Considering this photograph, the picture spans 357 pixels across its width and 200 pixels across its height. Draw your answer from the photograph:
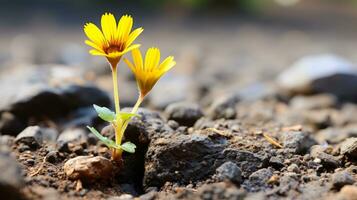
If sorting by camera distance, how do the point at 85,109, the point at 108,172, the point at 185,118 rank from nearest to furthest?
the point at 108,172, the point at 185,118, the point at 85,109

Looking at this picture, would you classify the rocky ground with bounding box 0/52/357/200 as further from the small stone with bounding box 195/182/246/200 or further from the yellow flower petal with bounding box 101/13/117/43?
the yellow flower petal with bounding box 101/13/117/43

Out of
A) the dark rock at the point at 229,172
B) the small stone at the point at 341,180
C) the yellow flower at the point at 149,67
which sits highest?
the yellow flower at the point at 149,67

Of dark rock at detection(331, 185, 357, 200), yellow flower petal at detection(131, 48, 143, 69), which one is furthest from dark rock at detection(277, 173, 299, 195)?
yellow flower petal at detection(131, 48, 143, 69)

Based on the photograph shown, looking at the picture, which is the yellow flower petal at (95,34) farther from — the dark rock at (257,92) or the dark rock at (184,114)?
the dark rock at (257,92)

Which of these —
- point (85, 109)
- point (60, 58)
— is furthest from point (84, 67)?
point (85, 109)

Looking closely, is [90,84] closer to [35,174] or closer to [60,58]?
[35,174]

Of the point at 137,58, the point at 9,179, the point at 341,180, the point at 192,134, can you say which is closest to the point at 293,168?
the point at 341,180

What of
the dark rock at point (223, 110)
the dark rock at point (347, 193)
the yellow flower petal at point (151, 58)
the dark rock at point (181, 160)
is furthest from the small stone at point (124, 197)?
the dark rock at point (223, 110)
